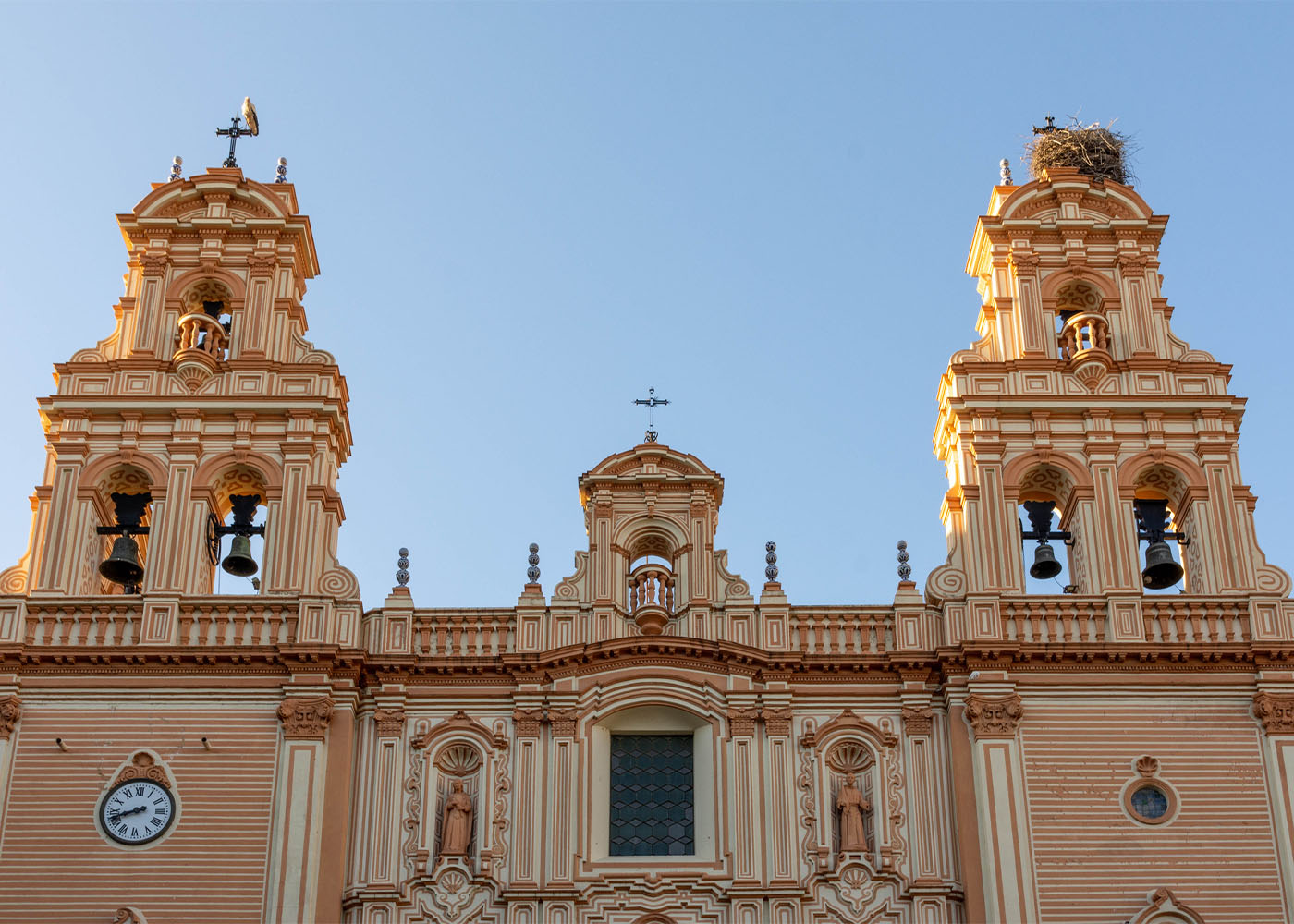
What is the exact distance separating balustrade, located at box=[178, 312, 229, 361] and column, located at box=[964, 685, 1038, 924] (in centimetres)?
1326

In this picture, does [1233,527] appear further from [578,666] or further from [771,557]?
[578,666]

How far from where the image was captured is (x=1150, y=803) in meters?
29.0

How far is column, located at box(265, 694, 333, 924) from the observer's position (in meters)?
28.1

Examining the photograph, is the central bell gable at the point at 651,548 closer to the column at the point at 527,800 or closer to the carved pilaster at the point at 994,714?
the column at the point at 527,800

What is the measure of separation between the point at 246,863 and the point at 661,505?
8.04 meters

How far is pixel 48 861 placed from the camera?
28.5 metres

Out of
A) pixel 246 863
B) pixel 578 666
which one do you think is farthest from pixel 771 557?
pixel 246 863

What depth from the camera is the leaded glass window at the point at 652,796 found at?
29344 millimetres

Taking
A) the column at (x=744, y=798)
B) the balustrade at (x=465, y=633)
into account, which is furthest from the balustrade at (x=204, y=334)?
the column at (x=744, y=798)

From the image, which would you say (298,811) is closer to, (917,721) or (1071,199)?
(917,721)

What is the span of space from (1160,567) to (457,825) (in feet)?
36.3

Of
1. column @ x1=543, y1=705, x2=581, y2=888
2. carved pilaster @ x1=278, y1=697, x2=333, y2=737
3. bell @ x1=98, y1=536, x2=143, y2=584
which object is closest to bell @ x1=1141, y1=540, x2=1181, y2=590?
column @ x1=543, y1=705, x2=581, y2=888

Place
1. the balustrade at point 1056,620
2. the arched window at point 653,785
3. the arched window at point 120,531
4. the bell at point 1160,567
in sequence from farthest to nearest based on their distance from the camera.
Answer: the arched window at point 120,531, the bell at point 1160,567, the balustrade at point 1056,620, the arched window at point 653,785

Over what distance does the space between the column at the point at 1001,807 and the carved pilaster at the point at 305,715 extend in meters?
8.95
